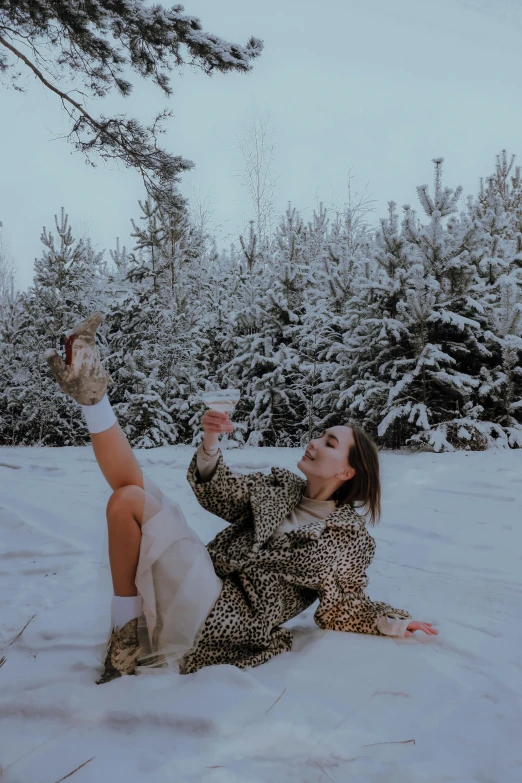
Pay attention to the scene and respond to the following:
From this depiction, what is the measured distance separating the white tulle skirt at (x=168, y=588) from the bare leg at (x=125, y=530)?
23 mm

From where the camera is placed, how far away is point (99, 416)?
65.4 inches

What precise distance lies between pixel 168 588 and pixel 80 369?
0.65 metres

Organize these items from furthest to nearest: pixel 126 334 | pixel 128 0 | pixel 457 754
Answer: pixel 126 334, pixel 128 0, pixel 457 754

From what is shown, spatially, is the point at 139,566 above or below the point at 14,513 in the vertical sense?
above

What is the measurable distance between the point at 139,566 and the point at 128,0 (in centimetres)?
395

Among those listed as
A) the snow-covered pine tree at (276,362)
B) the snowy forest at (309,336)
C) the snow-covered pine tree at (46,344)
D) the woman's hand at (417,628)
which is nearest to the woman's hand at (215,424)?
the woman's hand at (417,628)

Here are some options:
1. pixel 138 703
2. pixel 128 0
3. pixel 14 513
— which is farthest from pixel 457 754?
pixel 128 0

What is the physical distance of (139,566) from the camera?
166 centimetres

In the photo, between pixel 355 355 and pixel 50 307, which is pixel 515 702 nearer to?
pixel 355 355

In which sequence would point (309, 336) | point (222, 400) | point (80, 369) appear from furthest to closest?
point (309, 336) < point (222, 400) < point (80, 369)

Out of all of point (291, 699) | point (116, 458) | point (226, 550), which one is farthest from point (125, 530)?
point (291, 699)

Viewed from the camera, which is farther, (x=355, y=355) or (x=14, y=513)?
(x=355, y=355)

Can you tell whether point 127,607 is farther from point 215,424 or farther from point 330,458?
point 330,458

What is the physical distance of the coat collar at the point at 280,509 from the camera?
191 cm
